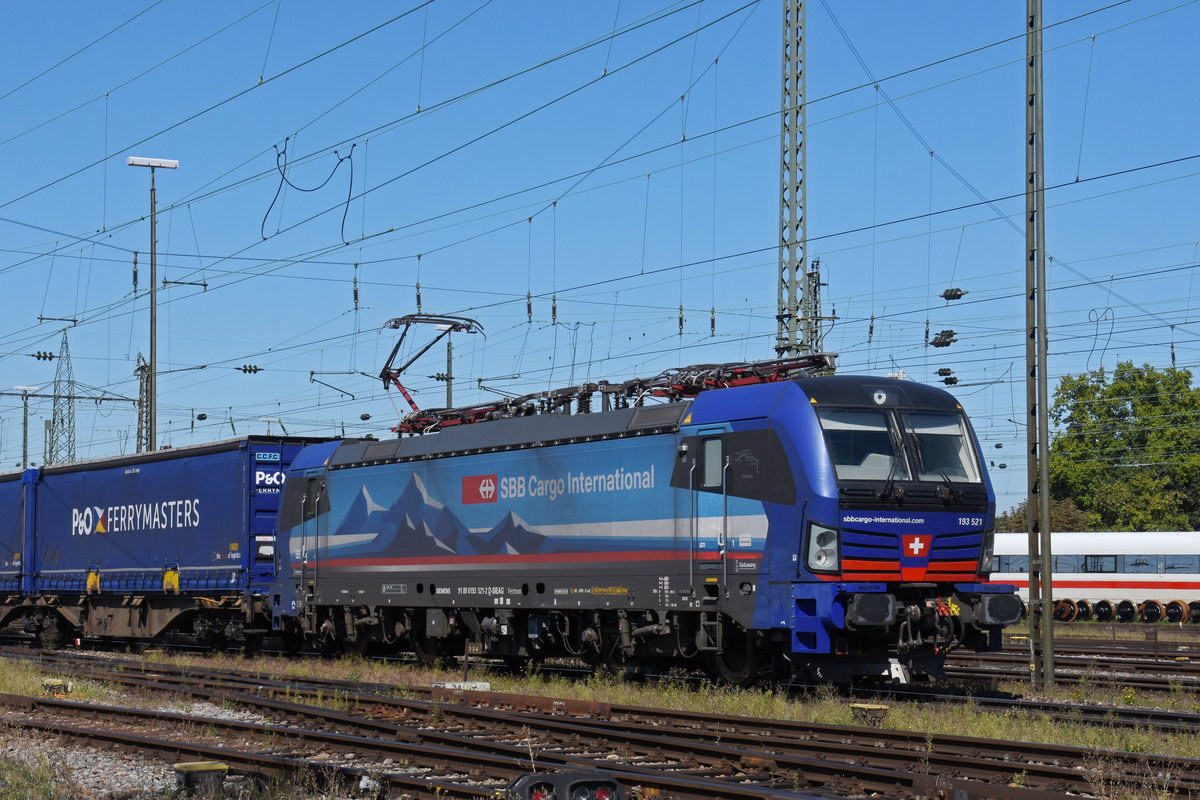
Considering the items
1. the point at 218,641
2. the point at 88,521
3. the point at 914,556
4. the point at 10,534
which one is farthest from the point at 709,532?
the point at 10,534

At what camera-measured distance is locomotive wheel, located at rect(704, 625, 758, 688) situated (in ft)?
54.1

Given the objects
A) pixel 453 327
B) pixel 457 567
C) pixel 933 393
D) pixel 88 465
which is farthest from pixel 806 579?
pixel 88 465

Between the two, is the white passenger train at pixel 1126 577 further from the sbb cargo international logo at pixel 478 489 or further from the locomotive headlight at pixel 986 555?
the locomotive headlight at pixel 986 555

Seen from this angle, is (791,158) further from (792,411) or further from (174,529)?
(174,529)

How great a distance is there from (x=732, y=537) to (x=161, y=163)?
24060 millimetres

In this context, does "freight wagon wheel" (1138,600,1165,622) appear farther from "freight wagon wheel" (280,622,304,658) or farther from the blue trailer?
the blue trailer

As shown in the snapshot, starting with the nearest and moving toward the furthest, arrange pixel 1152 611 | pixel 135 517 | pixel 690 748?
pixel 690 748 < pixel 135 517 < pixel 1152 611

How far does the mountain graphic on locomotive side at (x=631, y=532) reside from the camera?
15578mm

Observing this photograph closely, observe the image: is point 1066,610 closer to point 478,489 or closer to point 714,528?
point 478,489

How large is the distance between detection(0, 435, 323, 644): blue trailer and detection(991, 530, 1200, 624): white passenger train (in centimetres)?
2899

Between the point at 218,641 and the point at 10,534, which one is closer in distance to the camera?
the point at 218,641

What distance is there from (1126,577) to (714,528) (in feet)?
116

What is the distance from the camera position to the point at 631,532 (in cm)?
1759

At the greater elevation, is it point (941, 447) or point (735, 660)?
point (941, 447)
